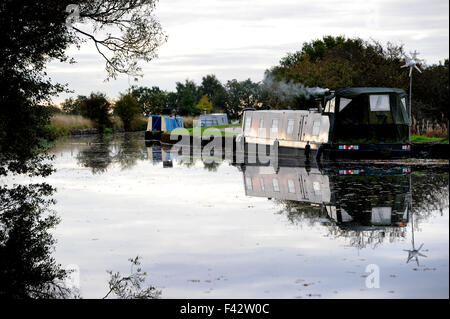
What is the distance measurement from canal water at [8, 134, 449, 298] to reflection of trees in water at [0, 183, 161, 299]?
15 centimetres

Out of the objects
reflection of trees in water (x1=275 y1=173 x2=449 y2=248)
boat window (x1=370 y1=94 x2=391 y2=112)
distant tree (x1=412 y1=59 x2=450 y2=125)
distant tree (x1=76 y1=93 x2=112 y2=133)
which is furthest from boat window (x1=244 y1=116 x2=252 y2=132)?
distant tree (x1=76 y1=93 x2=112 y2=133)

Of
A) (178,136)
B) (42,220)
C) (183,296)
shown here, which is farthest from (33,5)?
(178,136)

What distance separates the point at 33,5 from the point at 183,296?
11799mm

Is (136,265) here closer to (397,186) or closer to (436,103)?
(397,186)

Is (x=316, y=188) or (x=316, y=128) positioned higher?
(x=316, y=128)

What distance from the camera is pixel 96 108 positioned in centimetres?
7931

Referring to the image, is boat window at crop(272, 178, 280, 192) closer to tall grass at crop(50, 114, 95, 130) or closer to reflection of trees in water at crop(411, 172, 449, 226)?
reflection of trees in water at crop(411, 172, 449, 226)

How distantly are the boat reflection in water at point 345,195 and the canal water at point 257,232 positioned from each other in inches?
1.1

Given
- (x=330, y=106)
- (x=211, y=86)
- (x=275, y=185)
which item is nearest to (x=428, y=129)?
(x=330, y=106)

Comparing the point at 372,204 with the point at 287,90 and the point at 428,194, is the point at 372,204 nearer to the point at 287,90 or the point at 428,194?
the point at 428,194

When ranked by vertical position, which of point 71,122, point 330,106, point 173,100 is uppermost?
point 173,100

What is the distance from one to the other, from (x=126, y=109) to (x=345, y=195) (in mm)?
74063

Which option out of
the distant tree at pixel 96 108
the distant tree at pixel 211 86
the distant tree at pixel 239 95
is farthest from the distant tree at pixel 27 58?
the distant tree at pixel 211 86
